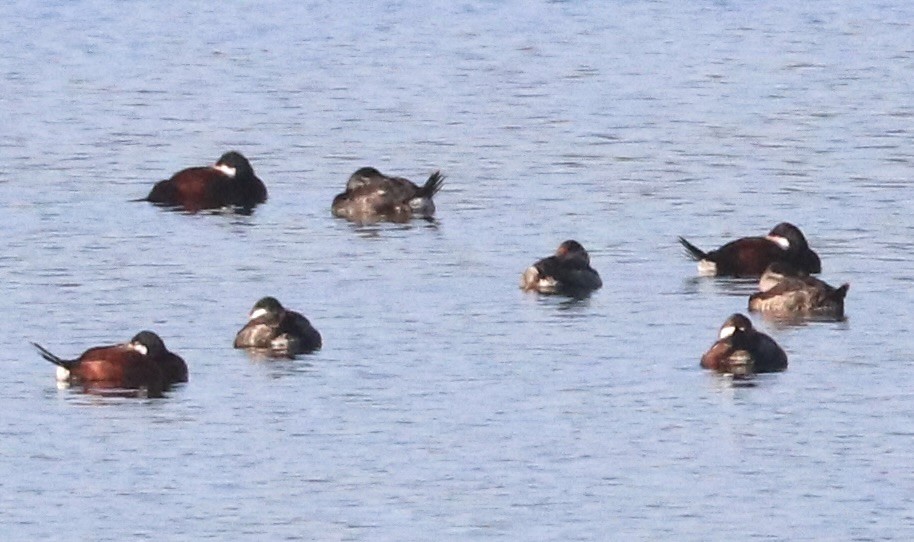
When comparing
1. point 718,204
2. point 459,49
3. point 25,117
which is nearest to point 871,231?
point 718,204

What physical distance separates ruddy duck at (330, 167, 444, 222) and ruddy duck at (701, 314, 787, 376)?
8.67m

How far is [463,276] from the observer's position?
26297 millimetres

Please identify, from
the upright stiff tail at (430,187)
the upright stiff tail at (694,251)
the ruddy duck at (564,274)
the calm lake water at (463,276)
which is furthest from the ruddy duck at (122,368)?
the upright stiff tail at (430,187)

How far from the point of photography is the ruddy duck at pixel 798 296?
962 inches

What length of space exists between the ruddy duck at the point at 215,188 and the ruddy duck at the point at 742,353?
33.0 ft

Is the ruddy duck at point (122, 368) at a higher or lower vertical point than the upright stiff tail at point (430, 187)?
lower

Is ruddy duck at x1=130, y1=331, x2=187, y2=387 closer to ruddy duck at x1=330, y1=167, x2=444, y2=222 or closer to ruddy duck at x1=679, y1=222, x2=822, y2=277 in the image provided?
ruddy duck at x1=679, y1=222, x2=822, y2=277

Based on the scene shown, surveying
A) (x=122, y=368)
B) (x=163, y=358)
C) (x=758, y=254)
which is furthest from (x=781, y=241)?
(x=122, y=368)

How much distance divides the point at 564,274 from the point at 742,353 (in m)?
3.68

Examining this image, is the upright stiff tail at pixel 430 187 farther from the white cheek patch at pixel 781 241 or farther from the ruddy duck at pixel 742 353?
the ruddy duck at pixel 742 353

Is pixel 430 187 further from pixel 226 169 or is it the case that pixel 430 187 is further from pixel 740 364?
pixel 740 364

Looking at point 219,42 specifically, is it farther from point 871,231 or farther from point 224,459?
point 224,459

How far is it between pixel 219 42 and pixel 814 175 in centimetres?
1621

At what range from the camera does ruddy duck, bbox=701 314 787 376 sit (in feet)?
71.9
